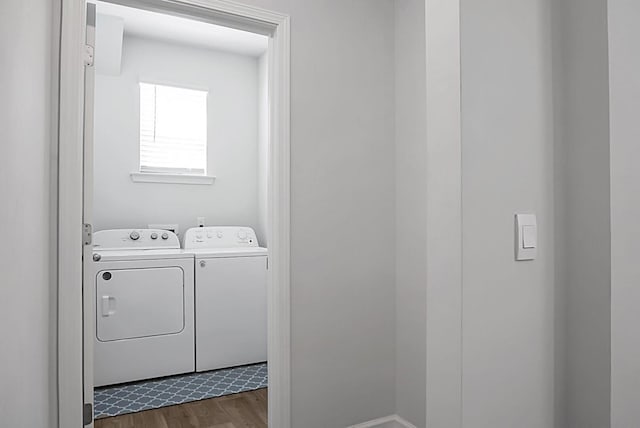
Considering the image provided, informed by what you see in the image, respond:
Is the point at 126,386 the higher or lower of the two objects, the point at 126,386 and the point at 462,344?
the lower

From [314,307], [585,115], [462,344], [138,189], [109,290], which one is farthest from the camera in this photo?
[138,189]

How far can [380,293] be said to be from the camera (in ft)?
7.16

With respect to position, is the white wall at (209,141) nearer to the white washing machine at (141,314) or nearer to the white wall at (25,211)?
the white washing machine at (141,314)

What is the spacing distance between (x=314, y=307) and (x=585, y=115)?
1371mm

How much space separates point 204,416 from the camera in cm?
246

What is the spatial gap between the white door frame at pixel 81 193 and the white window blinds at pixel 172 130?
2106mm

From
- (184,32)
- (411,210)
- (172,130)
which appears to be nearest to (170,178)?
(172,130)

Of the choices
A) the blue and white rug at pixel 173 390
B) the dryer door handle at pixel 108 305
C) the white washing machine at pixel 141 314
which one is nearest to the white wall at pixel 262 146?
the white washing machine at pixel 141 314

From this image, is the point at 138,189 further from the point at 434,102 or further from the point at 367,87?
the point at 434,102

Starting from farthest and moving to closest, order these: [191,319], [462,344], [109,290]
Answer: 1. [191,319]
2. [109,290]
3. [462,344]

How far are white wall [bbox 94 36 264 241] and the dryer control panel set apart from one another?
0.85ft

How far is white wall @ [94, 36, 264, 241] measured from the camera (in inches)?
139

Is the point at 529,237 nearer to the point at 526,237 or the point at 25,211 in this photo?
the point at 526,237

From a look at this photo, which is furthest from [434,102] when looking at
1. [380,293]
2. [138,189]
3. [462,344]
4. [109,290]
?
[138,189]
